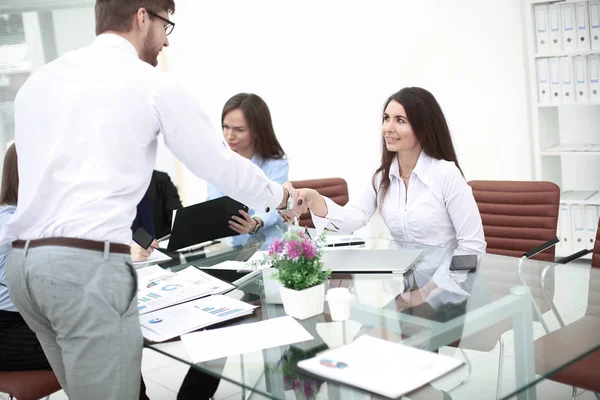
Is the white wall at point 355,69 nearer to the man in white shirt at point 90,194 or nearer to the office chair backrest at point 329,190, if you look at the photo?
the office chair backrest at point 329,190

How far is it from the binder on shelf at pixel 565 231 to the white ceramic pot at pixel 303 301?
3226mm

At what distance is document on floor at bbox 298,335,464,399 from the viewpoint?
149 centimetres

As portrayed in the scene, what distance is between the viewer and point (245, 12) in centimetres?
644

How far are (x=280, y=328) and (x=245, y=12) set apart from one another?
16.3ft

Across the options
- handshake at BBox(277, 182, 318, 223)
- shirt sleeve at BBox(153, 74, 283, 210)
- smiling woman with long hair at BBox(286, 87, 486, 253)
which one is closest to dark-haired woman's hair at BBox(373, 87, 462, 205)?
smiling woman with long hair at BBox(286, 87, 486, 253)

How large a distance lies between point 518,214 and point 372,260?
101 centimetres

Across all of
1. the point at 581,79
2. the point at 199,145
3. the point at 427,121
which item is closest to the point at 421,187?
the point at 427,121

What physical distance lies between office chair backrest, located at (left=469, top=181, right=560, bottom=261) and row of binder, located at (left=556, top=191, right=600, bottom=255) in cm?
155

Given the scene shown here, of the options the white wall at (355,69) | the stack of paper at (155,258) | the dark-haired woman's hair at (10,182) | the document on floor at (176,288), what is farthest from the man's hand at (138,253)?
the white wall at (355,69)

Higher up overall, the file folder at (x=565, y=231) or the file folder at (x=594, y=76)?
the file folder at (x=594, y=76)

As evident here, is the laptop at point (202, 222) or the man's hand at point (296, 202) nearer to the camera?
the man's hand at point (296, 202)

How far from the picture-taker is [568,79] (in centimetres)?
468

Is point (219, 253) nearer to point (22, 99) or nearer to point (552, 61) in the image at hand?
point (22, 99)

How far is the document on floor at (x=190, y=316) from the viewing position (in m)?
1.98
